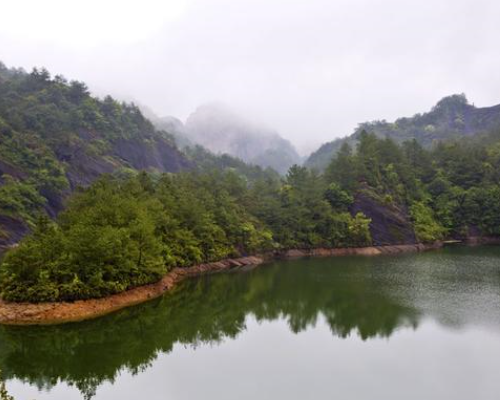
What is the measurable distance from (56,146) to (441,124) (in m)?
158

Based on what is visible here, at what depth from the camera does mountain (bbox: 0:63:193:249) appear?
65.8 m

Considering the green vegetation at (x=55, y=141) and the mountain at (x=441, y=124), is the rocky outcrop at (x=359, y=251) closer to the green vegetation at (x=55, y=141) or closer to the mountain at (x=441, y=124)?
the green vegetation at (x=55, y=141)

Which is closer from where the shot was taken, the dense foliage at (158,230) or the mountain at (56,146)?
the dense foliage at (158,230)

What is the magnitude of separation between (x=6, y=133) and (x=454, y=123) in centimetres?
16534

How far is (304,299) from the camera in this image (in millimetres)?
41344

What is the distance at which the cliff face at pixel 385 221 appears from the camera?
79.9 meters

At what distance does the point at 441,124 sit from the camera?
18850 cm

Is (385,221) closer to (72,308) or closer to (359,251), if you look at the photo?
(359,251)

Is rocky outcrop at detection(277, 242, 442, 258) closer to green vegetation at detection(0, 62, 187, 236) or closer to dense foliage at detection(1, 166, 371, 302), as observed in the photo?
dense foliage at detection(1, 166, 371, 302)

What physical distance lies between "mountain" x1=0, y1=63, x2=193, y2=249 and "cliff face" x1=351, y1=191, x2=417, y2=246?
50.9m

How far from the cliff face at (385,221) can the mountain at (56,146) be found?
50851mm

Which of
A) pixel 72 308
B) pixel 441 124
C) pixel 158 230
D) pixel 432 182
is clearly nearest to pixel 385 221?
pixel 432 182

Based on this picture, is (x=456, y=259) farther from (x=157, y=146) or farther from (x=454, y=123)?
(x=454, y=123)

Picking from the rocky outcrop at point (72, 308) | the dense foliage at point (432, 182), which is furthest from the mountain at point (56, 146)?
the dense foliage at point (432, 182)
